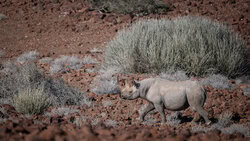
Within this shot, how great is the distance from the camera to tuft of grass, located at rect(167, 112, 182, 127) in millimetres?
4358

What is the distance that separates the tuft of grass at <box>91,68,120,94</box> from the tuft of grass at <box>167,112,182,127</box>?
65.6 inches

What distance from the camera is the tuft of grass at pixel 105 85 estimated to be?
618 centimetres

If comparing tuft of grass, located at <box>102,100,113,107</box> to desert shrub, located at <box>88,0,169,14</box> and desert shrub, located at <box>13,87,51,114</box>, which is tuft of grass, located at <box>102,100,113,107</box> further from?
desert shrub, located at <box>88,0,169,14</box>

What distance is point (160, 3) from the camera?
15148 millimetres

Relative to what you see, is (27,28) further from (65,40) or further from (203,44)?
(203,44)

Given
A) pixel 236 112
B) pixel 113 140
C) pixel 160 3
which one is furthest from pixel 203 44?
pixel 160 3

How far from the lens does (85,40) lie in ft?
38.9

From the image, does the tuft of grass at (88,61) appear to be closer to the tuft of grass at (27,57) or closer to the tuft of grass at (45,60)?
the tuft of grass at (45,60)

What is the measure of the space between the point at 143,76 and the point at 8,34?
8.23 meters

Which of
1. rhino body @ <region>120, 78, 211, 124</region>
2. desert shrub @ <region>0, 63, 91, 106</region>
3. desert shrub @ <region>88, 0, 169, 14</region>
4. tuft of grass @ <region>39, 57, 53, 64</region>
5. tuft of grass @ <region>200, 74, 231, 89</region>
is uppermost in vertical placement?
desert shrub @ <region>88, 0, 169, 14</region>

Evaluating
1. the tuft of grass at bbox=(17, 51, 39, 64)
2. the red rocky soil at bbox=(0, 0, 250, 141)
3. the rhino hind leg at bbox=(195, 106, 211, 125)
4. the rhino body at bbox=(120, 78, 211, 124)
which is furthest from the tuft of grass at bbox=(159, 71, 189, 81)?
the tuft of grass at bbox=(17, 51, 39, 64)

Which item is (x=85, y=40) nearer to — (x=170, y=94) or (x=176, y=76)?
(x=176, y=76)

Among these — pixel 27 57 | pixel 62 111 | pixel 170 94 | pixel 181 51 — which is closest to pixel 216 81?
pixel 181 51

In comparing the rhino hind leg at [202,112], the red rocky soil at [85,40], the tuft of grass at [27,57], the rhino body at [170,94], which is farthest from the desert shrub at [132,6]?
the rhino hind leg at [202,112]
